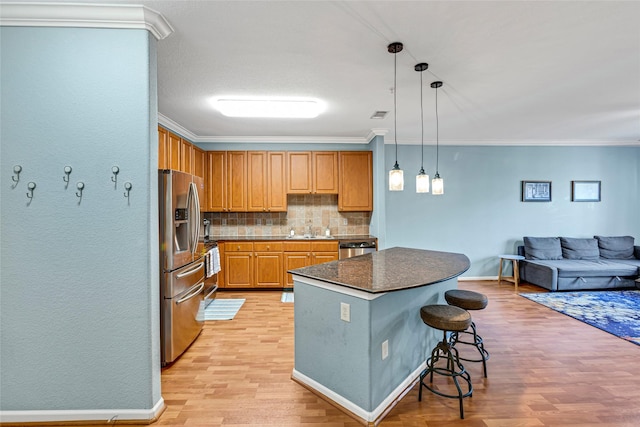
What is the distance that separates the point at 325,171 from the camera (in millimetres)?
5258

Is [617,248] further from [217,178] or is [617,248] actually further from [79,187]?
[79,187]

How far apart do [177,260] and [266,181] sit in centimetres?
269

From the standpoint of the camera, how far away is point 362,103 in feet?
11.7

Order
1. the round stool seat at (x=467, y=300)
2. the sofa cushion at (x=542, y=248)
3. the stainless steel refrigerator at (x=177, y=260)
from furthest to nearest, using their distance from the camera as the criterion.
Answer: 1. the sofa cushion at (x=542, y=248)
2. the stainless steel refrigerator at (x=177, y=260)
3. the round stool seat at (x=467, y=300)

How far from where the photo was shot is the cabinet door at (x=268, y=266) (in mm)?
4988

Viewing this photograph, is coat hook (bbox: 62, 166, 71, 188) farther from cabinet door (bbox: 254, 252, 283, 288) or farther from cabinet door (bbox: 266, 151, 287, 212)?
cabinet door (bbox: 266, 151, 287, 212)

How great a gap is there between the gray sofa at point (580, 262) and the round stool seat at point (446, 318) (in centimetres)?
386

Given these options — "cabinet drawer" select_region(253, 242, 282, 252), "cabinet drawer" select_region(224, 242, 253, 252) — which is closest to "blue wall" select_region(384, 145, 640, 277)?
"cabinet drawer" select_region(253, 242, 282, 252)

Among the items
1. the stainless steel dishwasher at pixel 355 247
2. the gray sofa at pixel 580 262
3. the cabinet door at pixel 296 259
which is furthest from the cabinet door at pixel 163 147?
the gray sofa at pixel 580 262

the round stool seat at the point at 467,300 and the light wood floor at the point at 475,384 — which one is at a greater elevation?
the round stool seat at the point at 467,300

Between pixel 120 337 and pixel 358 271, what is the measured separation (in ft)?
5.55

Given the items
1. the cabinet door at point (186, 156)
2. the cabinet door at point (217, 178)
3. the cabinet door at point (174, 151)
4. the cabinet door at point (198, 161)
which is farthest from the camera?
the cabinet door at point (217, 178)

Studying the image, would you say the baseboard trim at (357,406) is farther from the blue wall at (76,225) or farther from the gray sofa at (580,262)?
the gray sofa at (580,262)

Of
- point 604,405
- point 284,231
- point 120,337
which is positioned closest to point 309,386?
point 120,337
